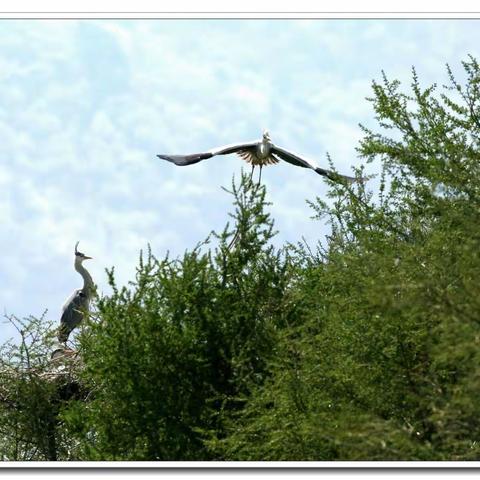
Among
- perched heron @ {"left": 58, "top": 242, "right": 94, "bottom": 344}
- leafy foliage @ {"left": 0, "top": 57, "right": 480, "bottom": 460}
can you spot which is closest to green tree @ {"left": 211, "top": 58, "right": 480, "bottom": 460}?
leafy foliage @ {"left": 0, "top": 57, "right": 480, "bottom": 460}

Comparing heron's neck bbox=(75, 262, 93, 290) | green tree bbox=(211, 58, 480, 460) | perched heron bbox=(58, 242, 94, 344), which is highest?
heron's neck bbox=(75, 262, 93, 290)

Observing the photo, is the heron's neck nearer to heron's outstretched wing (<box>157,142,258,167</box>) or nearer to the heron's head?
the heron's head

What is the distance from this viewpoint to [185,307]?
17.7 m

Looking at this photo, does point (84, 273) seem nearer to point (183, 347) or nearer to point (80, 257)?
point (80, 257)

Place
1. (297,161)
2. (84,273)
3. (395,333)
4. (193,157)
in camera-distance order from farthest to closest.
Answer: (84,273) → (297,161) → (193,157) → (395,333)

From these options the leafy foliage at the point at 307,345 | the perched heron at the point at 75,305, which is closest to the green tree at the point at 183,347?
the leafy foliage at the point at 307,345

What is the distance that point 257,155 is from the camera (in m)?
22.4

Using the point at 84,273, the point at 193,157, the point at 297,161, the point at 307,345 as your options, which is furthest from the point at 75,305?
the point at 307,345

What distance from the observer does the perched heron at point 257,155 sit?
20.6 metres

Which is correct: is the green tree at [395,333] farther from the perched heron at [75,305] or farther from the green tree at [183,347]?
the perched heron at [75,305]


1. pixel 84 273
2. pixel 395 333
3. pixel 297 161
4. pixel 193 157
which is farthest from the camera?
pixel 84 273

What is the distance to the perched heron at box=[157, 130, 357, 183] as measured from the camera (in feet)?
67.5

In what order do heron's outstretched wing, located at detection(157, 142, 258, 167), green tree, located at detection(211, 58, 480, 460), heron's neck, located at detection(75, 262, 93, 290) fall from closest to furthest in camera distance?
green tree, located at detection(211, 58, 480, 460), heron's outstretched wing, located at detection(157, 142, 258, 167), heron's neck, located at detection(75, 262, 93, 290)
